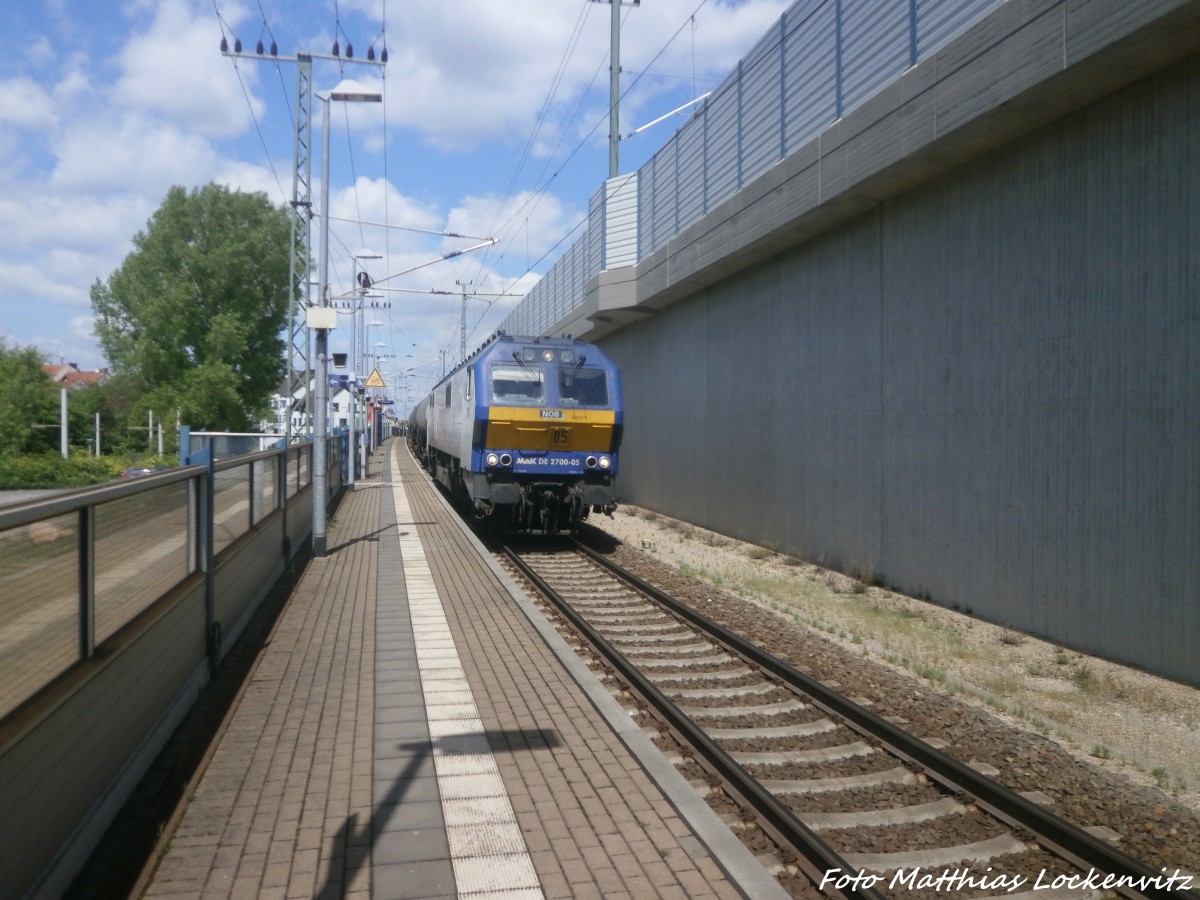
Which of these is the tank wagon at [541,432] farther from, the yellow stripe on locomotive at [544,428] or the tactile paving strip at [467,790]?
the tactile paving strip at [467,790]

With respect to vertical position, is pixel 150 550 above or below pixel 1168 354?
below

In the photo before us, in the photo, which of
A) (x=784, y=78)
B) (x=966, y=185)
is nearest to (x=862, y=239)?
(x=966, y=185)

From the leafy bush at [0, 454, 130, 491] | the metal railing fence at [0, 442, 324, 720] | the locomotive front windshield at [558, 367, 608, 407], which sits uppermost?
the locomotive front windshield at [558, 367, 608, 407]

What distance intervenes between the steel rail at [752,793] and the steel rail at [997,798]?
1002 millimetres

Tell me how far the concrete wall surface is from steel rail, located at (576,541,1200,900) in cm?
280

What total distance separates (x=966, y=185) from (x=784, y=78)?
466cm

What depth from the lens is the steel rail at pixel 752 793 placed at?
→ 4051 mm

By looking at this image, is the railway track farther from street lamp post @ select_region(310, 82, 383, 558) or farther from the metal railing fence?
street lamp post @ select_region(310, 82, 383, 558)

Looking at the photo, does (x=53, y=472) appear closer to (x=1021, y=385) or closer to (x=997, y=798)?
(x=1021, y=385)

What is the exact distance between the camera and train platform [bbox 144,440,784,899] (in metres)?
3.90

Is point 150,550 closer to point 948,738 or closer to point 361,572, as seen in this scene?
point 948,738

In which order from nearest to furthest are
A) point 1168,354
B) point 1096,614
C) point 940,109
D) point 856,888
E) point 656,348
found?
point 856,888
point 1168,354
point 1096,614
point 940,109
point 656,348

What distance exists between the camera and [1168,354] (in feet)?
24.1

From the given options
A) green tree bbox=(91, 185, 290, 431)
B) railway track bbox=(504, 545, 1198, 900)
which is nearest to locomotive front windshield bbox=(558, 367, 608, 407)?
railway track bbox=(504, 545, 1198, 900)
